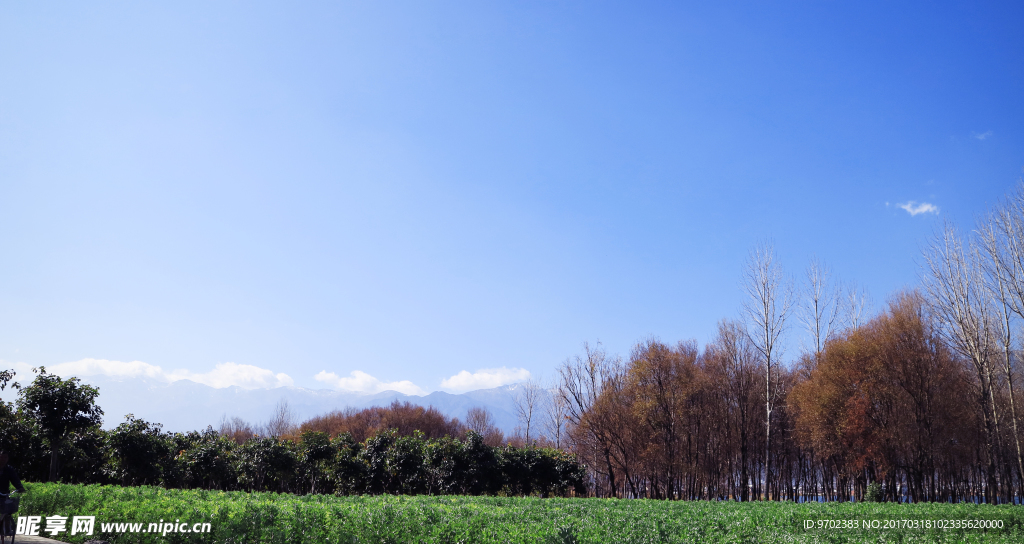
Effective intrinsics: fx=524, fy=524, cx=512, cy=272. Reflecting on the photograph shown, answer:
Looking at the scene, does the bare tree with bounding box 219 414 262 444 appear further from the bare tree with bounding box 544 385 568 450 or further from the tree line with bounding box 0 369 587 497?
the bare tree with bounding box 544 385 568 450

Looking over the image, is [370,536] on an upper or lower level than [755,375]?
lower

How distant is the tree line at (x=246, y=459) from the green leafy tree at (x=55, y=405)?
0.03 m

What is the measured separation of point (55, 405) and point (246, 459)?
8.51 metres

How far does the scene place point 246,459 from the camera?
23.7m

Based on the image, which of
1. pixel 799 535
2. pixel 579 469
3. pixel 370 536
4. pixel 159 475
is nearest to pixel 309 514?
pixel 370 536

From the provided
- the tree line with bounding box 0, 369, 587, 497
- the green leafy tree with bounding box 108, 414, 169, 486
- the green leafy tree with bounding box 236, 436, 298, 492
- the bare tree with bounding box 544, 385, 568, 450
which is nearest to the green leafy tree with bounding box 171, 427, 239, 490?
the tree line with bounding box 0, 369, 587, 497

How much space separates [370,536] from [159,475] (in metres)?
16.6

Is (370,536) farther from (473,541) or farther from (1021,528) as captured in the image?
(1021,528)

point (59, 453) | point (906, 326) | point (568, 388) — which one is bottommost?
point (59, 453)

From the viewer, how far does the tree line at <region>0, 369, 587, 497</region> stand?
56.6 feet

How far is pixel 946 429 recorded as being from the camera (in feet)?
91.2

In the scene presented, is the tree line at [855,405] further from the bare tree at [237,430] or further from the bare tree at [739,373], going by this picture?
the bare tree at [237,430]

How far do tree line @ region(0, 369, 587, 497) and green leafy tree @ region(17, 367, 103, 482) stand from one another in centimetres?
3

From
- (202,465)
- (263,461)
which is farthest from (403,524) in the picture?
(263,461)
